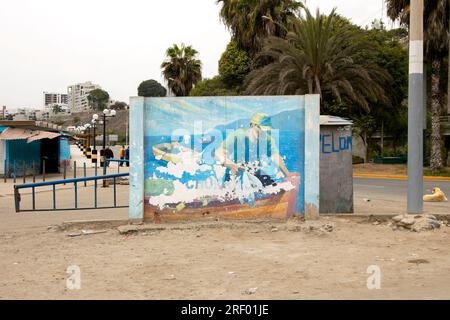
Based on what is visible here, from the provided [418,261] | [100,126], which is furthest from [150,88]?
[418,261]

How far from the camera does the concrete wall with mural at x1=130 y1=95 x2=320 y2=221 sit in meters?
9.45

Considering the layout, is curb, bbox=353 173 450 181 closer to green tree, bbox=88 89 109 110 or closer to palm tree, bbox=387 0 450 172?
palm tree, bbox=387 0 450 172

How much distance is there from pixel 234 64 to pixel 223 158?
3555cm

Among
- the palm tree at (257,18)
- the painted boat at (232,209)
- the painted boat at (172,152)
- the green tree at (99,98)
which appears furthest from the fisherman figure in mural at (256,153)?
the green tree at (99,98)

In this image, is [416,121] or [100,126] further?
[100,126]

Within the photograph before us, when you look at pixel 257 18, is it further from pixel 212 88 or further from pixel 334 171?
pixel 334 171

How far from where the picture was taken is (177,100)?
9430mm

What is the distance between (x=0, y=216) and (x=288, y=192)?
7.17 m

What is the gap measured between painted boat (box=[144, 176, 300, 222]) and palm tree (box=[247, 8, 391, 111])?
59.2ft

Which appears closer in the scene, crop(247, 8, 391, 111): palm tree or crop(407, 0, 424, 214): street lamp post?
crop(407, 0, 424, 214): street lamp post

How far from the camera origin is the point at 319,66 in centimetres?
2767

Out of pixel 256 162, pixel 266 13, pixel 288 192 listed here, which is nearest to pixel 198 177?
pixel 256 162

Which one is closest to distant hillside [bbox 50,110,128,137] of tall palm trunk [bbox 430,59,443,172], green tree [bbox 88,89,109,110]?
green tree [bbox 88,89,109,110]

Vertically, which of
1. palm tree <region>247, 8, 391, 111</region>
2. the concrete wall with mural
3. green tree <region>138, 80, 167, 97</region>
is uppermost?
green tree <region>138, 80, 167, 97</region>
